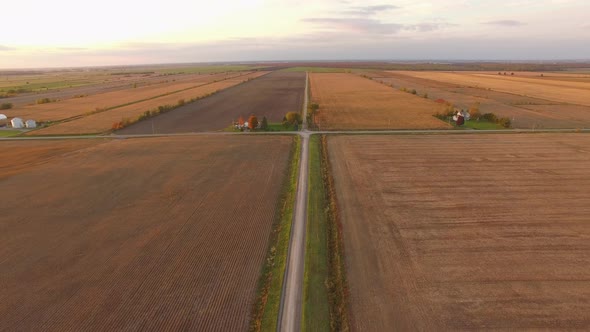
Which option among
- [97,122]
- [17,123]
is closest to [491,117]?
[97,122]

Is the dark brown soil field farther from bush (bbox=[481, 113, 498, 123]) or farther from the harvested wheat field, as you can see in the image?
bush (bbox=[481, 113, 498, 123])

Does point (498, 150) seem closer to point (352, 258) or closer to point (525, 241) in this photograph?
point (525, 241)

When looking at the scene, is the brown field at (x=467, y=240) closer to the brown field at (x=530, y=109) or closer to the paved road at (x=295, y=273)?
the paved road at (x=295, y=273)

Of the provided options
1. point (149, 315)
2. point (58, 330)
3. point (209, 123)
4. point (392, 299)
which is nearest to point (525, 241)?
point (392, 299)

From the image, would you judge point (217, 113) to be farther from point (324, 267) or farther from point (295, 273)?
point (324, 267)

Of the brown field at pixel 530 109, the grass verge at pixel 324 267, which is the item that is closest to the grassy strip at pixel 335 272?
the grass verge at pixel 324 267

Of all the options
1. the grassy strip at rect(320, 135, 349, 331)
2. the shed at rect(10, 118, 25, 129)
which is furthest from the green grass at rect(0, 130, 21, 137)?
the grassy strip at rect(320, 135, 349, 331)
